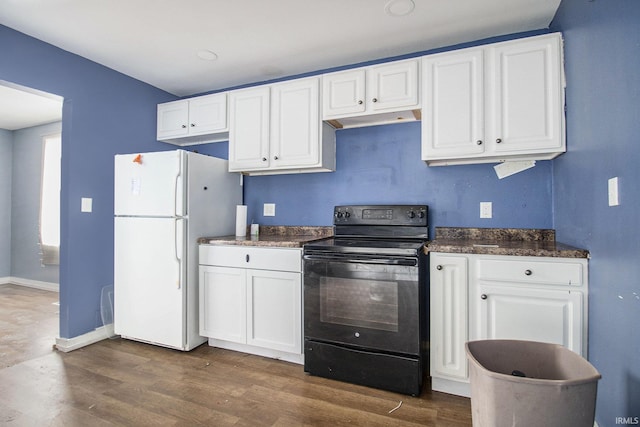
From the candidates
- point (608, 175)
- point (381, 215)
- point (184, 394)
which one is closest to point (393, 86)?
point (381, 215)

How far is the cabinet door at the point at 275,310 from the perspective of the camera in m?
2.42

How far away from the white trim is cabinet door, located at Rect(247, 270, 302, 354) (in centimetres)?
142

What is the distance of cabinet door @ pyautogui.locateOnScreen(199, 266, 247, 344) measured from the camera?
8.54 feet

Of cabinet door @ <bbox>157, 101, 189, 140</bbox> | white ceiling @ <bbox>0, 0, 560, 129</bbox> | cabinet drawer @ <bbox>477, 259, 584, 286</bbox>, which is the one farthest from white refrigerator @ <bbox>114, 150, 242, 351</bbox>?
cabinet drawer @ <bbox>477, 259, 584, 286</bbox>

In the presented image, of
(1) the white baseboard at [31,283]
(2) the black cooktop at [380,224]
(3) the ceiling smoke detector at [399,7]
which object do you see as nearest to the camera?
(3) the ceiling smoke detector at [399,7]

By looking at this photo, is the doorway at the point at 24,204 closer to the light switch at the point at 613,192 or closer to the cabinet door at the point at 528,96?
the cabinet door at the point at 528,96

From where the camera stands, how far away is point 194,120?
3.26 m

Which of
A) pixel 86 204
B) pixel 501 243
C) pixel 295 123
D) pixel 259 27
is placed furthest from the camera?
pixel 86 204

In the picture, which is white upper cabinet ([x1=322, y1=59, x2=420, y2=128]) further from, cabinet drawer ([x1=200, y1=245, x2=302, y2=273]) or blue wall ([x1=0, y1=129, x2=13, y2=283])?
blue wall ([x1=0, y1=129, x2=13, y2=283])

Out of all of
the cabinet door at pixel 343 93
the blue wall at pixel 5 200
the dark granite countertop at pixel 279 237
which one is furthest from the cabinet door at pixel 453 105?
the blue wall at pixel 5 200

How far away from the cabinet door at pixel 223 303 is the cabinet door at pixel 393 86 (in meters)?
1.64

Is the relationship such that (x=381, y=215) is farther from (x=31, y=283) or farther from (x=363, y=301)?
(x=31, y=283)

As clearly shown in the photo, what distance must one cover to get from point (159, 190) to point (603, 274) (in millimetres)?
2876

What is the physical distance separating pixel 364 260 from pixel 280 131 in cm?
135
